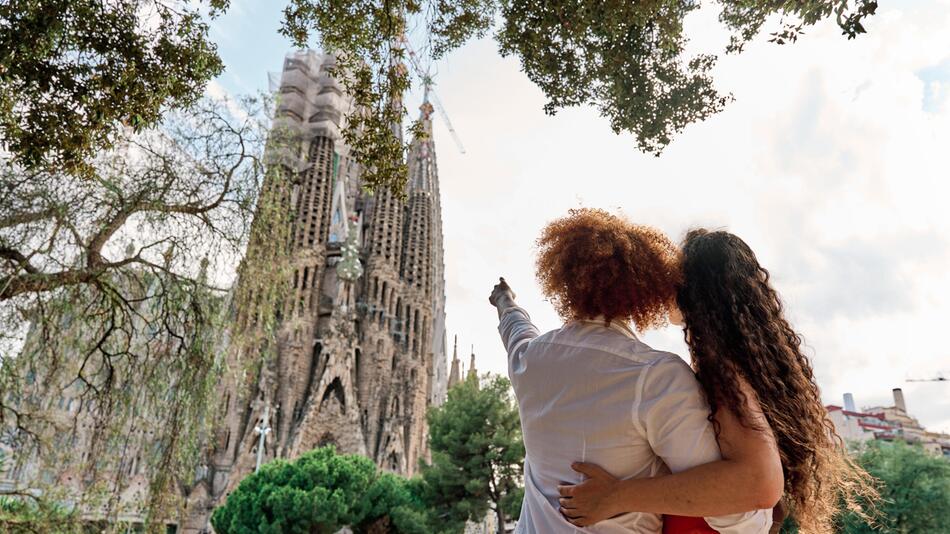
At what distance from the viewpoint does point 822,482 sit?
138 centimetres

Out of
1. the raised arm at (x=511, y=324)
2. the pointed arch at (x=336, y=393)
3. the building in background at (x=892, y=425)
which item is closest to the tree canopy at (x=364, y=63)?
the raised arm at (x=511, y=324)

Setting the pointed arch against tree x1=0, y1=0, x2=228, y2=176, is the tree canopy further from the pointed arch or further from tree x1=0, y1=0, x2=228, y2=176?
the pointed arch

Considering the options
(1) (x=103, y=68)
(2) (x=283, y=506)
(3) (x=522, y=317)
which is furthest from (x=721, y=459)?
(2) (x=283, y=506)

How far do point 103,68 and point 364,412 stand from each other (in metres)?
28.5

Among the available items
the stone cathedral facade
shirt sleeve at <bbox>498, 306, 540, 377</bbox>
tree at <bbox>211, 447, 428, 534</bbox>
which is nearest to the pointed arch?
the stone cathedral facade

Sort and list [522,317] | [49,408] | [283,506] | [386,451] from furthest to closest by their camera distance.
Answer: [386,451], [283,506], [49,408], [522,317]

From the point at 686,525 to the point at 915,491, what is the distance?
1407 cm

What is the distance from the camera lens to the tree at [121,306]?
4770 millimetres

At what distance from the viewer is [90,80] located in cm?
371

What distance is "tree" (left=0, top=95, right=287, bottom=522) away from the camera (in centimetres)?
477

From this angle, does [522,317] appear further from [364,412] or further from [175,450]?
[364,412]

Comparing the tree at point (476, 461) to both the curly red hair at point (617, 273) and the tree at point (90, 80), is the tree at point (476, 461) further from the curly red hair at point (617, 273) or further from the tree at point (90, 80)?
the curly red hair at point (617, 273)

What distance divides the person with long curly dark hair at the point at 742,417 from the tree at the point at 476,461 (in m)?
14.9

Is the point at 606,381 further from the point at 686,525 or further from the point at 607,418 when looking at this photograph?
the point at 686,525
